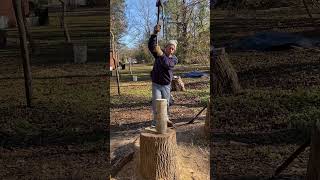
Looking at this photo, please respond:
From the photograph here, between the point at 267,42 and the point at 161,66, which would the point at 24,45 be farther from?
the point at 161,66

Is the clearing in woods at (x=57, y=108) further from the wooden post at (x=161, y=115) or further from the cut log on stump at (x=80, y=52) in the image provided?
the wooden post at (x=161, y=115)

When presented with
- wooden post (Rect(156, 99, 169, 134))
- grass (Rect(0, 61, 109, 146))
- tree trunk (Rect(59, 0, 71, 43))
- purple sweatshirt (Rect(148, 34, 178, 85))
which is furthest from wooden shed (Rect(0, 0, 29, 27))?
purple sweatshirt (Rect(148, 34, 178, 85))

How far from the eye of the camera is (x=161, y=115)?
5.44m

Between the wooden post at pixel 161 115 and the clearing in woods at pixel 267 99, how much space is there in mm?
731

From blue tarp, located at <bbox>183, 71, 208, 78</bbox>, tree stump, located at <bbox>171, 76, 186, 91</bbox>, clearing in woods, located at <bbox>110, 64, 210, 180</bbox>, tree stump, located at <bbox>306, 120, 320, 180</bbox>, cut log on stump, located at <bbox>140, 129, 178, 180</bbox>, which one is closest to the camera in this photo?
tree stump, located at <bbox>306, 120, 320, 180</bbox>

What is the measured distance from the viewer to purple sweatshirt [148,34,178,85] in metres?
6.91

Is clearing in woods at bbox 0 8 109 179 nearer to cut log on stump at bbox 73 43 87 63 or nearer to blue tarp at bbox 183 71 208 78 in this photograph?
cut log on stump at bbox 73 43 87 63

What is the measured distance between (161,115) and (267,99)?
1.31 m

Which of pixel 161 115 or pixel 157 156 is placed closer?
pixel 161 115

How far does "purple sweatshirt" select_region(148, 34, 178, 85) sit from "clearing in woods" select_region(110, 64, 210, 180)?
1.16m

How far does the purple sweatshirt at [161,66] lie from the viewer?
6914 mm

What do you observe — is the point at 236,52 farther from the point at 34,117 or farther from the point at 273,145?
the point at 34,117

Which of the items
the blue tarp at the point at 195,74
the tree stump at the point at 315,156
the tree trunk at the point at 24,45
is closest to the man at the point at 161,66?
the tree trunk at the point at 24,45

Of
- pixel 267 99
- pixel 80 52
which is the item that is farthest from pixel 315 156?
pixel 80 52
